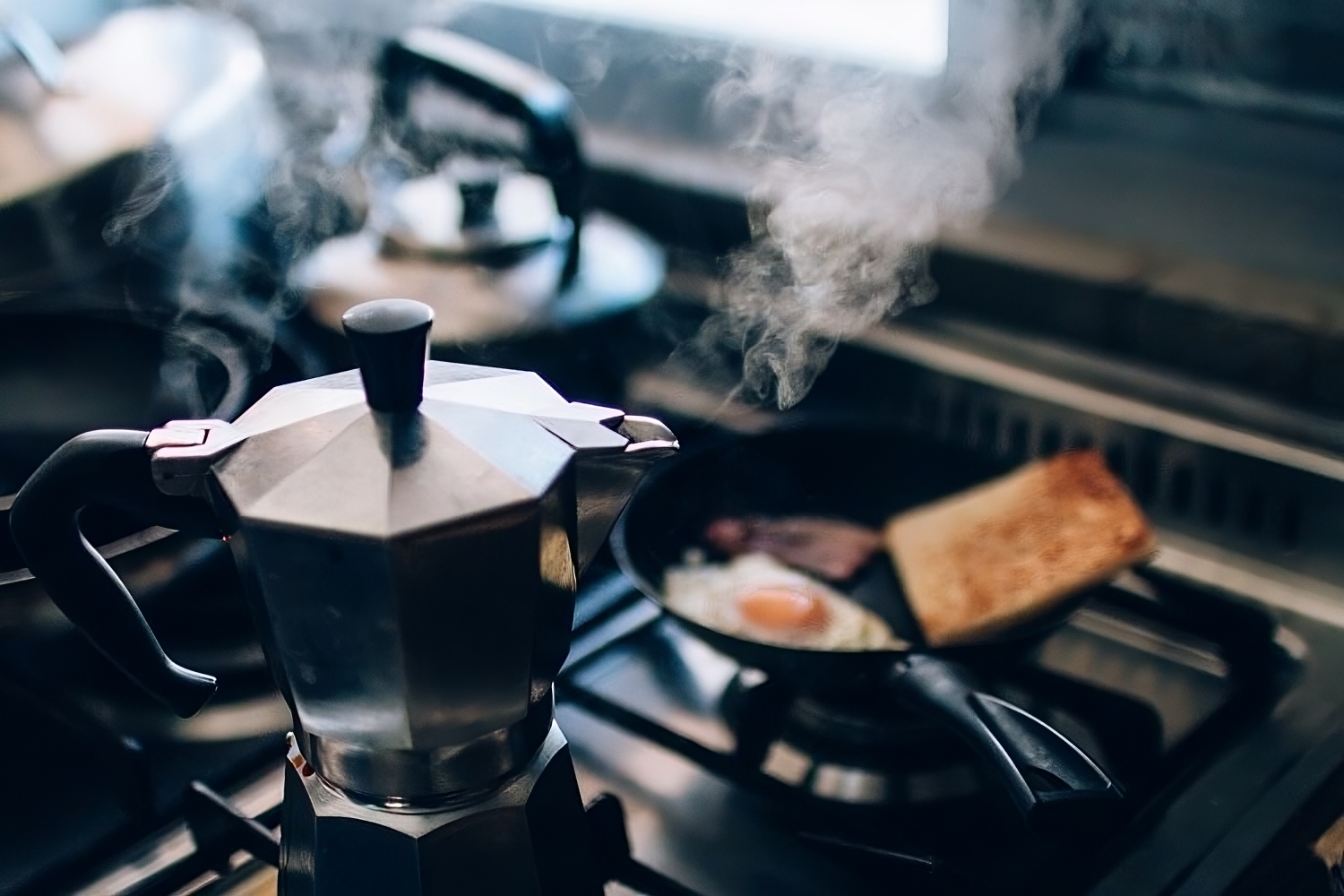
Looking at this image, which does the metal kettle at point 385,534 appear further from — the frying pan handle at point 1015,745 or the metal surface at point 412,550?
the frying pan handle at point 1015,745

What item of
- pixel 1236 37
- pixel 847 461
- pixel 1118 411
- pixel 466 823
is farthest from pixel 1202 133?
pixel 466 823

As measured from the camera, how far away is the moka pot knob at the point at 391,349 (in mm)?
420

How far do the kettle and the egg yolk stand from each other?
0.68 feet

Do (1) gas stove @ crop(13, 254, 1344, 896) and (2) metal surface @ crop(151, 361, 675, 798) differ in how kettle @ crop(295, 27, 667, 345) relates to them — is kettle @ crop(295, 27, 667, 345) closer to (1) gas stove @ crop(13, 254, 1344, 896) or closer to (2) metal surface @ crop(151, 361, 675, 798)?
(1) gas stove @ crop(13, 254, 1344, 896)

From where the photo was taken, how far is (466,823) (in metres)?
0.47

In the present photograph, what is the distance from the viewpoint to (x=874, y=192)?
3.34ft

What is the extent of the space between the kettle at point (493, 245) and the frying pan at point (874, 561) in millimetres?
132

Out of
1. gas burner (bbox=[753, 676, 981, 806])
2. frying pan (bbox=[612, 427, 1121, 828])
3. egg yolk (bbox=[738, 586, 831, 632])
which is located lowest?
gas burner (bbox=[753, 676, 981, 806])

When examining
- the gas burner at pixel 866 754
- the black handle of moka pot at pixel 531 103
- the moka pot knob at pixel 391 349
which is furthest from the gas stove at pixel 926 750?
the moka pot knob at pixel 391 349

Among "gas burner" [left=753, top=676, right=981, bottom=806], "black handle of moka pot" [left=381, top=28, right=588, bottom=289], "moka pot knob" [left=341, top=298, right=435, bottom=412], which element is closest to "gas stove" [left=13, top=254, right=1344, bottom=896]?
"gas burner" [left=753, top=676, right=981, bottom=806]

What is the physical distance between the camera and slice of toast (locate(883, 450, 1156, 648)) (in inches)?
27.8

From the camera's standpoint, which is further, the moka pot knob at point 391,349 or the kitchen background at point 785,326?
the kitchen background at point 785,326

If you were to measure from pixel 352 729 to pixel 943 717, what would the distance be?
0.91 feet

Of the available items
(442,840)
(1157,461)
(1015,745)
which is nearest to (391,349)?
(442,840)
